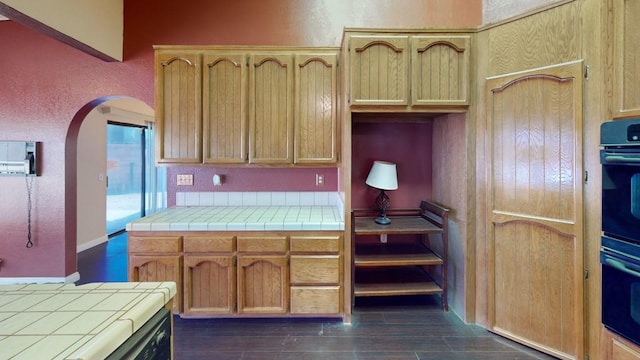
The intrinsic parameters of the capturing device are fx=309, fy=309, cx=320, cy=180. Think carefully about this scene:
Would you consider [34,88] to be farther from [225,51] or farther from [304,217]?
[304,217]

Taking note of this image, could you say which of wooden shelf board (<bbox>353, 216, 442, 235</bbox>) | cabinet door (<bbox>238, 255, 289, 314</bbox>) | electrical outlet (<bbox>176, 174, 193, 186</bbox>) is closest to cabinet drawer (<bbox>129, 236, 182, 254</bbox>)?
cabinet door (<bbox>238, 255, 289, 314</bbox>)

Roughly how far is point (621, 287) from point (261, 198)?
2739 mm

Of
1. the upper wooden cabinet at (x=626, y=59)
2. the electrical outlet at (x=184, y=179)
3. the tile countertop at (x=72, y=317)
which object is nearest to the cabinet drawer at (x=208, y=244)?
the electrical outlet at (x=184, y=179)

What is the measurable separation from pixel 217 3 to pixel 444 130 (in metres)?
2.55

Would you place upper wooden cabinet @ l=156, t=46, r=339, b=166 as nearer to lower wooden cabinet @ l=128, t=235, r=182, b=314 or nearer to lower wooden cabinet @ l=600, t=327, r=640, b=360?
lower wooden cabinet @ l=128, t=235, r=182, b=314

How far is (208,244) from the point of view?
2.48 metres

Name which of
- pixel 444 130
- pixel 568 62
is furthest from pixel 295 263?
pixel 568 62

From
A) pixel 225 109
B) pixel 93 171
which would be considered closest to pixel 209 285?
pixel 225 109

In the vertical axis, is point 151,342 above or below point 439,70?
below

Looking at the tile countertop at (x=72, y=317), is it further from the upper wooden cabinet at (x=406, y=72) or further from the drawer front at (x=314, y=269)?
the upper wooden cabinet at (x=406, y=72)

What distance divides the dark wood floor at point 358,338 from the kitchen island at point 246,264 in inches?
4.9

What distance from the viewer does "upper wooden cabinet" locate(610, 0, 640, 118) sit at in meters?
1.70

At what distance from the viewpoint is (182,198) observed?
3.18m

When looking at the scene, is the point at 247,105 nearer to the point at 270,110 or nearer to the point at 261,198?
the point at 270,110
